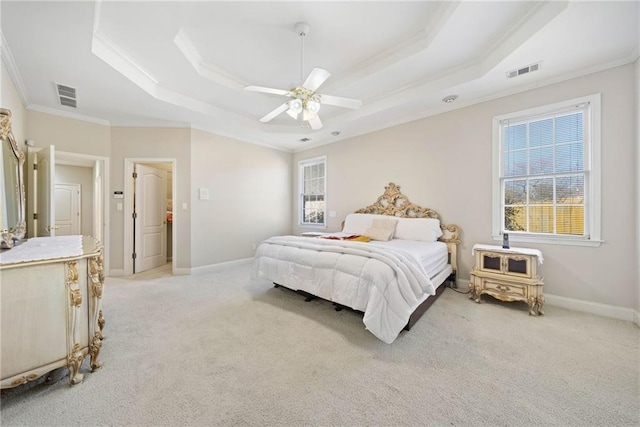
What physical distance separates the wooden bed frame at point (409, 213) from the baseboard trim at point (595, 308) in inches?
41.8

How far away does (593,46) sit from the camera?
231 cm

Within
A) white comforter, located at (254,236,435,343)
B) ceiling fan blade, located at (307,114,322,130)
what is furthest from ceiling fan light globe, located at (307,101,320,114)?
white comforter, located at (254,236,435,343)

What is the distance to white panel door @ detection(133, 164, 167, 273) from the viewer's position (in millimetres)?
4395

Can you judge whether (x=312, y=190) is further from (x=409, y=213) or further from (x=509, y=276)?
(x=509, y=276)

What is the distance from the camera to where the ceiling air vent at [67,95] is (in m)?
3.04

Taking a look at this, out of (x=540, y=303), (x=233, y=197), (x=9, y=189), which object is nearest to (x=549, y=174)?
(x=540, y=303)

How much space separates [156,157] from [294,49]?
3.15m

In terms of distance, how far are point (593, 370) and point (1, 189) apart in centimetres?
488

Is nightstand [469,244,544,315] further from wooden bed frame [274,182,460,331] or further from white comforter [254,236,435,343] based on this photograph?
white comforter [254,236,435,343]

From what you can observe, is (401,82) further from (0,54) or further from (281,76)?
(0,54)

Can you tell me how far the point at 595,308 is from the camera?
262cm

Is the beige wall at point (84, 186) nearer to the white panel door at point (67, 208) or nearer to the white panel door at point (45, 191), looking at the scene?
the white panel door at point (67, 208)

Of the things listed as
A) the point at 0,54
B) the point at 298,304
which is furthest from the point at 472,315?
the point at 0,54

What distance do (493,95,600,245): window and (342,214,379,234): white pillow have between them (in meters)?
1.83
